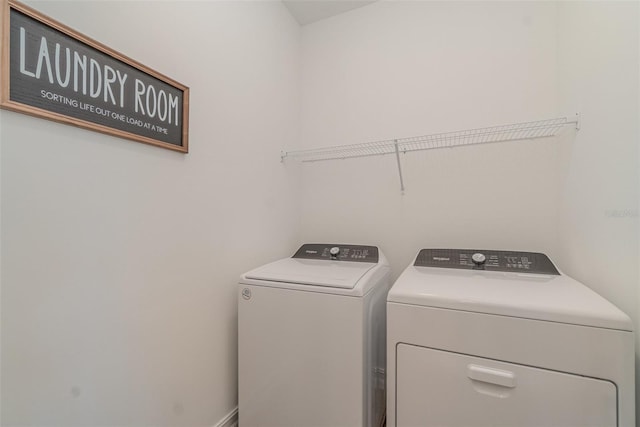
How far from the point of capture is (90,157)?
0.90 metres

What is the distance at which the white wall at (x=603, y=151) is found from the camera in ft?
2.93

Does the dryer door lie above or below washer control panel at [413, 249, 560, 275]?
below

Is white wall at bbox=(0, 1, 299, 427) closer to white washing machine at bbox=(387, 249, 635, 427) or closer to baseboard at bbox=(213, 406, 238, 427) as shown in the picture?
baseboard at bbox=(213, 406, 238, 427)

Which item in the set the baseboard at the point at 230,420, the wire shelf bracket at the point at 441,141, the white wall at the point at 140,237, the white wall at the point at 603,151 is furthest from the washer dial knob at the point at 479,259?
the baseboard at the point at 230,420

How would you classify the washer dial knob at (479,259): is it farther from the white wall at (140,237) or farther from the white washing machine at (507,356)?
the white wall at (140,237)

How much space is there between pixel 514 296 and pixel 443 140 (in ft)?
3.66

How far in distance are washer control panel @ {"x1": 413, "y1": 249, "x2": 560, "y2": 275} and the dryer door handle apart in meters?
0.59

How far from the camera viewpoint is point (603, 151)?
1.07 meters

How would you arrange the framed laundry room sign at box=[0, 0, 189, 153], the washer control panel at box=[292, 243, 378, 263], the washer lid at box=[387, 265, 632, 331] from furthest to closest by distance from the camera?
the washer control panel at box=[292, 243, 378, 263] < the washer lid at box=[387, 265, 632, 331] < the framed laundry room sign at box=[0, 0, 189, 153]

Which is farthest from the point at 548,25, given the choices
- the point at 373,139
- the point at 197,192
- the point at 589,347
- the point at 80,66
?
the point at 80,66

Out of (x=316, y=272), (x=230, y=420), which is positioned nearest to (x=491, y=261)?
(x=316, y=272)

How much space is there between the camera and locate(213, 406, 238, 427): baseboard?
143 cm

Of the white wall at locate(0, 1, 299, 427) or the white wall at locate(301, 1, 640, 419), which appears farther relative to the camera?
the white wall at locate(301, 1, 640, 419)

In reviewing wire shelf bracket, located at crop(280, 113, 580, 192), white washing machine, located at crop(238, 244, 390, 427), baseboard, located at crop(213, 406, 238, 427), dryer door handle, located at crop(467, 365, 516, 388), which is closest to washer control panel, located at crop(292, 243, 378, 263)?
white washing machine, located at crop(238, 244, 390, 427)
